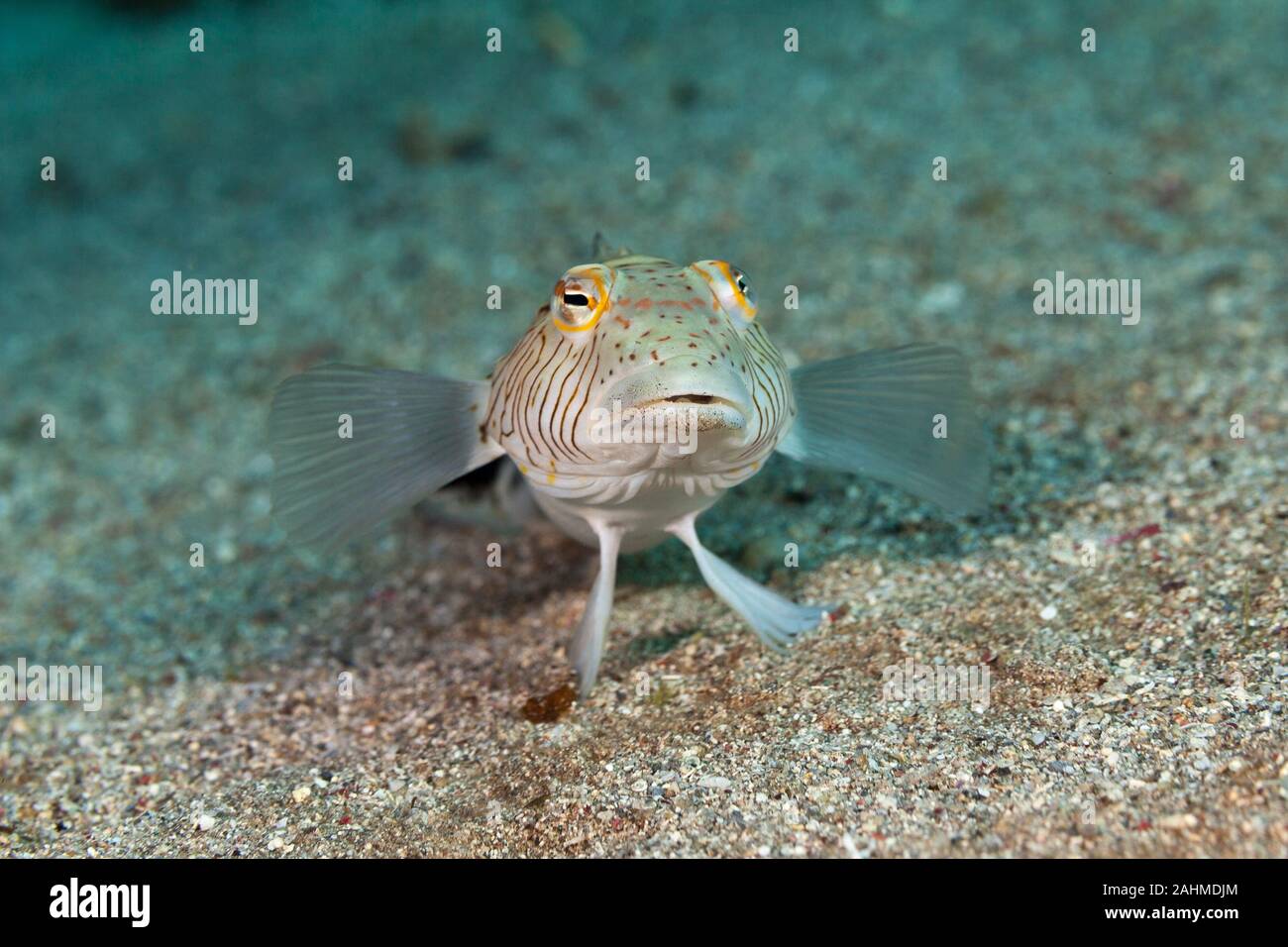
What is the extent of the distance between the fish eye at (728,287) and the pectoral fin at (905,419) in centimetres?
56

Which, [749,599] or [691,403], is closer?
[691,403]

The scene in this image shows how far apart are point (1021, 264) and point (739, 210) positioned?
77.8 inches

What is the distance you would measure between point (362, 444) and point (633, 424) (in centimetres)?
127

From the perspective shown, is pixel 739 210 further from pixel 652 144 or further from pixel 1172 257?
pixel 1172 257

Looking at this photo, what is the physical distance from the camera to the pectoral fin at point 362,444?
3330 millimetres

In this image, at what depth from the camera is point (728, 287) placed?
2861 millimetres

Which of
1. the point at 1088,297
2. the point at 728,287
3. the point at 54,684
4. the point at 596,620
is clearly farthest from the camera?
the point at 1088,297

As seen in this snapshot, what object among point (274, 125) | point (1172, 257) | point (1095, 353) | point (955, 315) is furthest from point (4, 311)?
point (1172, 257)

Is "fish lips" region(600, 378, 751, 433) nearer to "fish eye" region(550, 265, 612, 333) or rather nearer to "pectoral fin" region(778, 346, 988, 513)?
"fish eye" region(550, 265, 612, 333)

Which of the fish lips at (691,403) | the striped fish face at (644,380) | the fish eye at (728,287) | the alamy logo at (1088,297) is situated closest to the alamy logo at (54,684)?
the striped fish face at (644,380)
